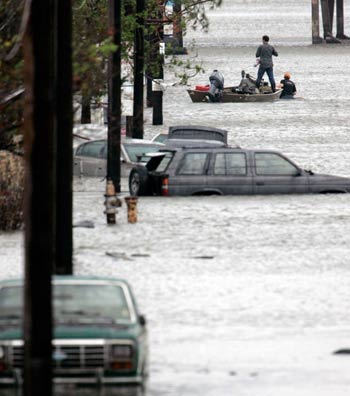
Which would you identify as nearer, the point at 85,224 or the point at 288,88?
the point at 85,224

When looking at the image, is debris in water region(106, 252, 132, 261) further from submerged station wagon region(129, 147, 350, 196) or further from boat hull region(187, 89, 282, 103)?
boat hull region(187, 89, 282, 103)

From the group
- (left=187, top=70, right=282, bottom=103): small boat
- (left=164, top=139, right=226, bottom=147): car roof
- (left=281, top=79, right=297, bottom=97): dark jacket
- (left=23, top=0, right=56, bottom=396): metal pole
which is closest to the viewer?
(left=23, top=0, right=56, bottom=396): metal pole

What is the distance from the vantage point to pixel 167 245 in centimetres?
3086

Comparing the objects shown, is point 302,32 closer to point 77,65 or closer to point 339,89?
point 339,89

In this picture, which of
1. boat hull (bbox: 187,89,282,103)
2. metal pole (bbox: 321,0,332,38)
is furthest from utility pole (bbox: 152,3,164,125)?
metal pole (bbox: 321,0,332,38)

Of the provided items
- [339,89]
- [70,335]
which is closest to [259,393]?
[70,335]

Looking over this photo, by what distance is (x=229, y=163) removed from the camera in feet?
122

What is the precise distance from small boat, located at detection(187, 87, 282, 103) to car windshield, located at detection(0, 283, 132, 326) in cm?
4562

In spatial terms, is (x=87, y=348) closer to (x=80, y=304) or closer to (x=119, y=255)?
(x=80, y=304)

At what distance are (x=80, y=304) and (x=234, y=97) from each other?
46848 millimetres

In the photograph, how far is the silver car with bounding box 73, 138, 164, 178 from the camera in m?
41.0

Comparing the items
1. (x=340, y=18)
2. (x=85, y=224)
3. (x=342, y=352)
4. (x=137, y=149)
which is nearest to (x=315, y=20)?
(x=340, y=18)

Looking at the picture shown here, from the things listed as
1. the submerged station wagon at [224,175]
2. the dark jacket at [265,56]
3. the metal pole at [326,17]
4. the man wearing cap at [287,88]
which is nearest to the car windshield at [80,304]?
the submerged station wagon at [224,175]

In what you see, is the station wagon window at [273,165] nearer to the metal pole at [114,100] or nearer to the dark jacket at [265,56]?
the metal pole at [114,100]
